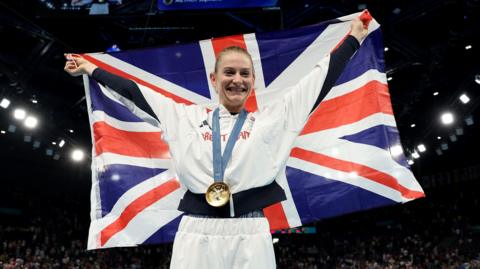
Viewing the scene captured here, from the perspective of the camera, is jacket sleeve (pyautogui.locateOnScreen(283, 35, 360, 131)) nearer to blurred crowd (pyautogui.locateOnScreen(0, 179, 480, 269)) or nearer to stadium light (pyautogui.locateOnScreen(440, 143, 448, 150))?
blurred crowd (pyautogui.locateOnScreen(0, 179, 480, 269))

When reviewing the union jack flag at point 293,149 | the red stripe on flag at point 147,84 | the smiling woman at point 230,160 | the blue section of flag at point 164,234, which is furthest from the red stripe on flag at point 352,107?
the smiling woman at point 230,160

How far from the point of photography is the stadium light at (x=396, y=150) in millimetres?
4855

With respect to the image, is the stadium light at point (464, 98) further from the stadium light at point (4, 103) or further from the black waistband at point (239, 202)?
the black waistband at point (239, 202)

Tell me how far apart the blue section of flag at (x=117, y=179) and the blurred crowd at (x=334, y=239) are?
14.9m

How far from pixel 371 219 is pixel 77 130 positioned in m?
20.1

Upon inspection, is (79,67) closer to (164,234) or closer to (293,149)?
(164,234)

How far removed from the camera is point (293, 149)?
5.12m

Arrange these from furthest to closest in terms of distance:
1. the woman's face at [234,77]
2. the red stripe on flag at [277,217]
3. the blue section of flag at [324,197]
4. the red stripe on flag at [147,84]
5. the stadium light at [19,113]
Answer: the stadium light at [19,113] < the red stripe on flag at [147,84] < the blue section of flag at [324,197] < the red stripe on flag at [277,217] < the woman's face at [234,77]

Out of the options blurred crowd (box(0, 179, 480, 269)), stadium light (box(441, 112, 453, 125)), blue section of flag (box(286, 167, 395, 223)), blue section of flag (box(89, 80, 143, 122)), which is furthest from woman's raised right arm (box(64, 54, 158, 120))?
blurred crowd (box(0, 179, 480, 269))

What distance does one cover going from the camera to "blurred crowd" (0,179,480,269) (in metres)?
21.4

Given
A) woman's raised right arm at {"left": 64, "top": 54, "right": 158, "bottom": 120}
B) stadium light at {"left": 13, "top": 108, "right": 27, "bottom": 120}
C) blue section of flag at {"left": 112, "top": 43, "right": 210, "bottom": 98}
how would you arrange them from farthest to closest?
stadium light at {"left": 13, "top": 108, "right": 27, "bottom": 120} → blue section of flag at {"left": 112, "top": 43, "right": 210, "bottom": 98} → woman's raised right arm at {"left": 64, "top": 54, "right": 158, "bottom": 120}

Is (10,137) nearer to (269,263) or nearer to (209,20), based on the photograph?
(209,20)

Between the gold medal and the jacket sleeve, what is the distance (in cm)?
54

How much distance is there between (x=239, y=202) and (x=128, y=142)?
3123 mm
